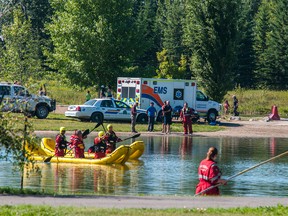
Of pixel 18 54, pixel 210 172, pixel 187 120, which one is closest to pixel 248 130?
pixel 187 120

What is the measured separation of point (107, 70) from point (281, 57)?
103 feet

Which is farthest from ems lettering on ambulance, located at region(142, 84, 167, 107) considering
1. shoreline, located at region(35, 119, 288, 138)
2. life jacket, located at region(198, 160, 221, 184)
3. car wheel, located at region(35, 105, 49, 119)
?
life jacket, located at region(198, 160, 221, 184)

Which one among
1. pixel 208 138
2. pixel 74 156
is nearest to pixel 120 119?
pixel 208 138

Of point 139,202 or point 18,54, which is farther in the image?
point 18,54

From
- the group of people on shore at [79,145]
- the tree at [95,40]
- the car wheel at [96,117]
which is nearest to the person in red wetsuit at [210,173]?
the group of people on shore at [79,145]

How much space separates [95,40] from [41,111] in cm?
1181

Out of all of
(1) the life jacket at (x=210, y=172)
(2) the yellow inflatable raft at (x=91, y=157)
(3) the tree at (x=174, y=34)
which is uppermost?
(3) the tree at (x=174, y=34)

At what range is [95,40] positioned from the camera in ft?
186

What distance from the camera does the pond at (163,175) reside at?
70.4 ft

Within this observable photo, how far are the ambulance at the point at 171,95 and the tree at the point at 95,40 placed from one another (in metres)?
7.49

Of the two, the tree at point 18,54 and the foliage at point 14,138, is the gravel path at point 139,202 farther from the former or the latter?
the tree at point 18,54

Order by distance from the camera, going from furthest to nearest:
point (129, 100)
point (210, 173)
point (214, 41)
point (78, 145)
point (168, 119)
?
point (214, 41)
point (129, 100)
point (168, 119)
point (78, 145)
point (210, 173)

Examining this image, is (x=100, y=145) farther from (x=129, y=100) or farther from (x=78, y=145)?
(x=129, y=100)

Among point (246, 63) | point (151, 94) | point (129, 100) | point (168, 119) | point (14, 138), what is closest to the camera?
point (14, 138)
